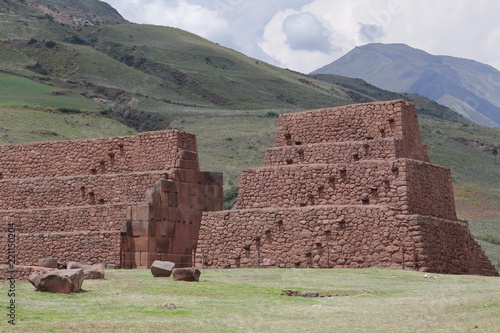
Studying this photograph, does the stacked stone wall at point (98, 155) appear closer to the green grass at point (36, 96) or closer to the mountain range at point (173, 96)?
the mountain range at point (173, 96)

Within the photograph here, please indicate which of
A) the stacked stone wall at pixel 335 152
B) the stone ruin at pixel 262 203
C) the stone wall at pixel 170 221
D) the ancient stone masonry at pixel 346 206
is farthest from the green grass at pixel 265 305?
the stone wall at pixel 170 221

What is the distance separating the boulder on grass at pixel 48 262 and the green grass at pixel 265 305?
17.5 feet

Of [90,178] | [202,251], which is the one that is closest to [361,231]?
[202,251]

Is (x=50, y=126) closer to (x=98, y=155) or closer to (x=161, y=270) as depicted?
(x=98, y=155)

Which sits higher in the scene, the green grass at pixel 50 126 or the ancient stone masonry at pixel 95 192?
the green grass at pixel 50 126

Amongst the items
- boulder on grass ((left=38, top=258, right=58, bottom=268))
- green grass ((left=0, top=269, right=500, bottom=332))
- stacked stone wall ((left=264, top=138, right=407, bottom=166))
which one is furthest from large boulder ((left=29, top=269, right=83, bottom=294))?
stacked stone wall ((left=264, top=138, right=407, bottom=166))

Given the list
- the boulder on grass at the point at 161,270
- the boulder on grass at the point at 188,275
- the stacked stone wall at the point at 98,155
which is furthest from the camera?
the stacked stone wall at the point at 98,155

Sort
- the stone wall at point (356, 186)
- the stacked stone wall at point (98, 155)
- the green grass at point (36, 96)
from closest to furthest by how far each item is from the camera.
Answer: the stone wall at point (356, 186)
the stacked stone wall at point (98, 155)
the green grass at point (36, 96)

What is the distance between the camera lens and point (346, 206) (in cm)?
2981

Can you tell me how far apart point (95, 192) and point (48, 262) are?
4.84m

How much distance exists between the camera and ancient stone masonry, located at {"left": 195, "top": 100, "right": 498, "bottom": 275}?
2922 cm

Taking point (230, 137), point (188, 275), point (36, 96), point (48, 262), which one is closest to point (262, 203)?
point (48, 262)

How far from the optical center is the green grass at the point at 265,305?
1667 centimetres

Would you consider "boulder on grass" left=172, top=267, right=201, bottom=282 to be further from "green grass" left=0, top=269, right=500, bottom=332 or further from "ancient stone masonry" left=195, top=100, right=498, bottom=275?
"ancient stone masonry" left=195, top=100, right=498, bottom=275
